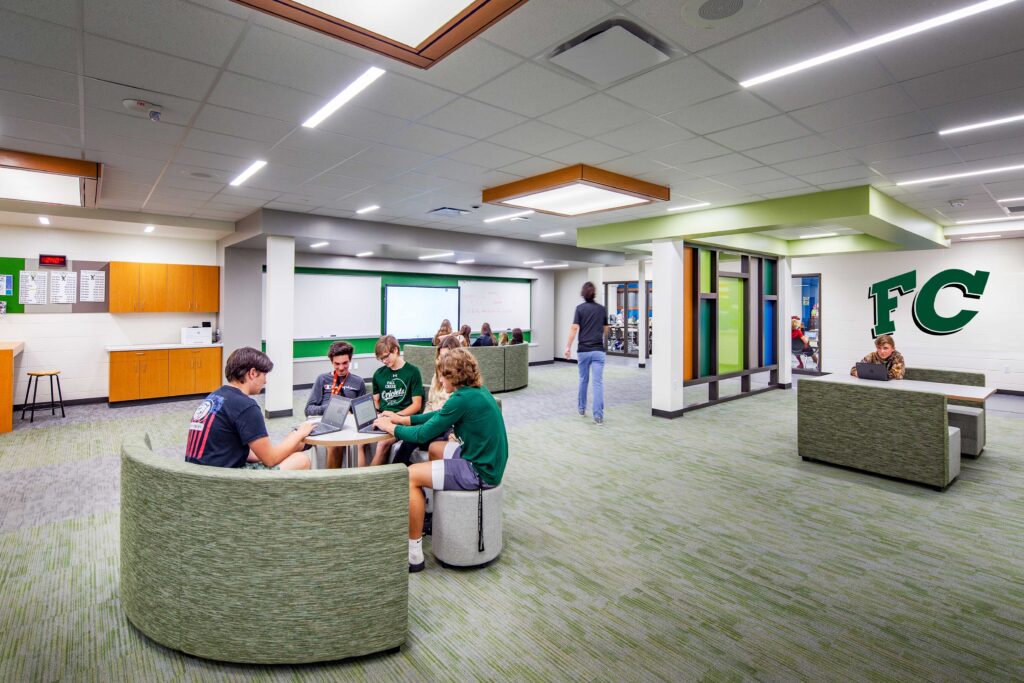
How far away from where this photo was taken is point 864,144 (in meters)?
3.82

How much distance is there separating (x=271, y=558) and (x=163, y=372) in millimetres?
7491

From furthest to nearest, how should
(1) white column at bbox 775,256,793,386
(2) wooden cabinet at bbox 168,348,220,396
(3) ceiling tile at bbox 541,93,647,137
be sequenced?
(1) white column at bbox 775,256,793,386, (2) wooden cabinet at bbox 168,348,220,396, (3) ceiling tile at bbox 541,93,647,137

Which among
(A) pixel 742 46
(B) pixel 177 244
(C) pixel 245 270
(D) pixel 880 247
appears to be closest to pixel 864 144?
(A) pixel 742 46

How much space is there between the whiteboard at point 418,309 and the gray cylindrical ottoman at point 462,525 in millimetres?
8571

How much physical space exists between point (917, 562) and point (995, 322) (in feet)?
27.1

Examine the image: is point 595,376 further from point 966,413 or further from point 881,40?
point 881,40

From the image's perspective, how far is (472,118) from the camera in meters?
3.37

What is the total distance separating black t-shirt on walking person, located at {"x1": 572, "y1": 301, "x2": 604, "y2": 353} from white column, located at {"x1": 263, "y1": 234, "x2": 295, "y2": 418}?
394cm

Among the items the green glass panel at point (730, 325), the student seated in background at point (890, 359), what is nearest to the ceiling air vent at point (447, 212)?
the green glass panel at point (730, 325)

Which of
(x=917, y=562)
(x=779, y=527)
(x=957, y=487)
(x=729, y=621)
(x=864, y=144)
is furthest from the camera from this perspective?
(x=957, y=487)

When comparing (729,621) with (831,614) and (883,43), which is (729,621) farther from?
(883,43)

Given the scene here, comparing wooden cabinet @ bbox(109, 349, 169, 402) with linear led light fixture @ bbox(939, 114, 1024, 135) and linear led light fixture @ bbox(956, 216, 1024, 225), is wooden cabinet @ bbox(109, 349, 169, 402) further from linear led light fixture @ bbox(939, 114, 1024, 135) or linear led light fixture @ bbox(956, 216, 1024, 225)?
linear led light fixture @ bbox(956, 216, 1024, 225)

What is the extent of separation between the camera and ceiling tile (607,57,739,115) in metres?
2.67

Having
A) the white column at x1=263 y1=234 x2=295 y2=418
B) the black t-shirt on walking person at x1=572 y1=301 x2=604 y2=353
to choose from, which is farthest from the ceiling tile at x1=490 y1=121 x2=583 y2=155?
the white column at x1=263 y1=234 x2=295 y2=418
